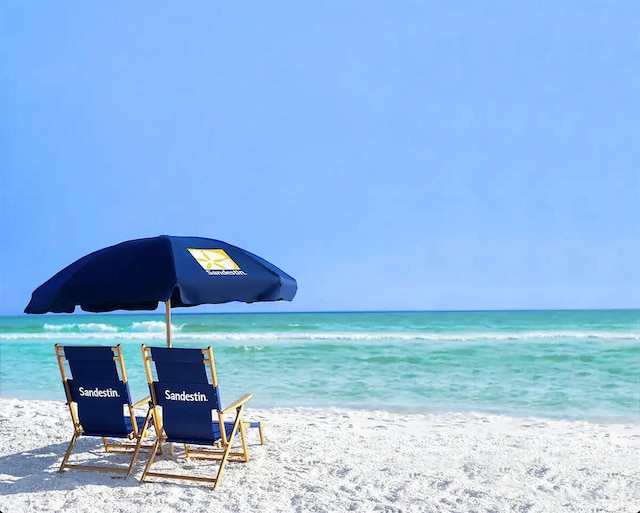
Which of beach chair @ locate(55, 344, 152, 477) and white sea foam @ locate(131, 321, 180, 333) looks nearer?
beach chair @ locate(55, 344, 152, 477)

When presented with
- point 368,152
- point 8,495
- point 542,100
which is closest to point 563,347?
point 542,100

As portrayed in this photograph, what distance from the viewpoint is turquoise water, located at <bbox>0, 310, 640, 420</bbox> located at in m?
9.32

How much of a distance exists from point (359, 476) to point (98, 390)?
1.87 m

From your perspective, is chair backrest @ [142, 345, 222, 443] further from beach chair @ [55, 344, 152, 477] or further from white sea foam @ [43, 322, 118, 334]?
white sea foam @ [43, 322, 118, 334]

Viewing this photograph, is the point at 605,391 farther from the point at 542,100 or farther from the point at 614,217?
the point at 614,217

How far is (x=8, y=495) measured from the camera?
4.12m

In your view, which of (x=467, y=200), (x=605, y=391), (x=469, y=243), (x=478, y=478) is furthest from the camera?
(x=469, y=243)

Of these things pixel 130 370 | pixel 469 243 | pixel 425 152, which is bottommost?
pixel 130 370

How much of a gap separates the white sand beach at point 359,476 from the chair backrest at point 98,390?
34 centimetres

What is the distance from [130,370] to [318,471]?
10862 millimetres

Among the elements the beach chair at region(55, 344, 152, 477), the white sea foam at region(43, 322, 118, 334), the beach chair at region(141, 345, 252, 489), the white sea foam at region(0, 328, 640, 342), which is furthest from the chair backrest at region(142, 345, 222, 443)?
the white sea foam at region(43, 322, 118, 334)

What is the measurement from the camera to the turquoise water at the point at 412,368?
9.32 metres

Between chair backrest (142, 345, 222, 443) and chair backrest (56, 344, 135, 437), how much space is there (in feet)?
0.94

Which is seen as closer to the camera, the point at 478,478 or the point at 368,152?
the point at 478,478
